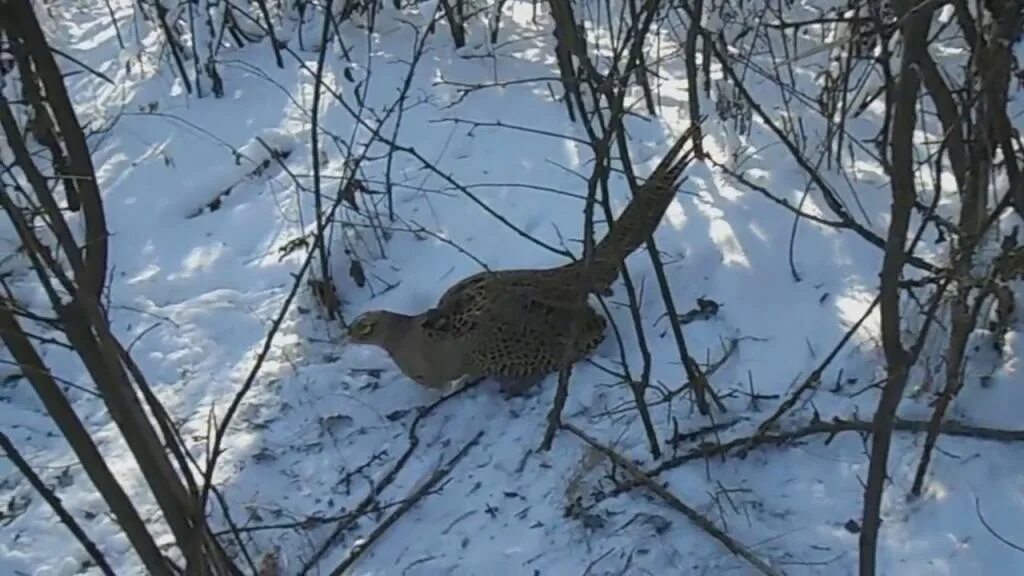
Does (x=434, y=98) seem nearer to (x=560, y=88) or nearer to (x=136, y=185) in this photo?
(x=560, y=88)

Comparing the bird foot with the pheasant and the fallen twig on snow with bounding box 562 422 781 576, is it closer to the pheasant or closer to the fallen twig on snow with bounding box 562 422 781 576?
the pheasant

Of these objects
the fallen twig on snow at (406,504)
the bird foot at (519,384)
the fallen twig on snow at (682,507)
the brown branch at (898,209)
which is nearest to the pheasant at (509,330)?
the bird foot at (519,384)

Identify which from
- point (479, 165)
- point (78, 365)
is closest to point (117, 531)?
point (78, 365)

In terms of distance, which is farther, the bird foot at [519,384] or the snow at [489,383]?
the bird foot at [519,384]

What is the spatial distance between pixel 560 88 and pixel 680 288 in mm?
1731

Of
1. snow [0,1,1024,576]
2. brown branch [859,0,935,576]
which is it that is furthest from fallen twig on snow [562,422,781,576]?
brown branch [859,0,935,576]

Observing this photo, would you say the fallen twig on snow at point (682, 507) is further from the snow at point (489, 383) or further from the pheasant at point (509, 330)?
the pheasant at point (509, 330)

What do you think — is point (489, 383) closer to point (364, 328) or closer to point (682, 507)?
point (364, 328)

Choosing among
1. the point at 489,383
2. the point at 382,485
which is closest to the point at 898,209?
the point at 382,485

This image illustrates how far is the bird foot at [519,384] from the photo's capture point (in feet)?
11.0

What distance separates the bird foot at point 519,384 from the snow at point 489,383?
0.05 m

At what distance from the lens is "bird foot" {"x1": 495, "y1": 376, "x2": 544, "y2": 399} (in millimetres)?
3361

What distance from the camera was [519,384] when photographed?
3.37 meters

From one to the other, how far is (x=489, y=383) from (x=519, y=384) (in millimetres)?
112
